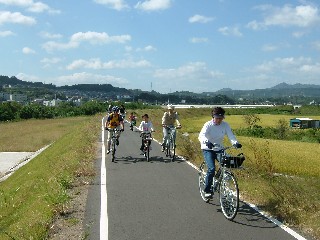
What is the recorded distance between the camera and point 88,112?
107062 mm

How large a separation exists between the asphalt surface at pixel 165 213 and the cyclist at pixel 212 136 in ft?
2.36

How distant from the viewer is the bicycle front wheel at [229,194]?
749 cm

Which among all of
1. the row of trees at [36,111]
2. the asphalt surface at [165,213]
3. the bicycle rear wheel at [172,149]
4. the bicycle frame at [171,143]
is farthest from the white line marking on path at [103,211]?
the row of trees at [36,111]

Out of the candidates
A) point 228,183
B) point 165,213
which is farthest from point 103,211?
point 228,183

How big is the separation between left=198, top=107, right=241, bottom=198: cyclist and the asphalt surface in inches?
28.4

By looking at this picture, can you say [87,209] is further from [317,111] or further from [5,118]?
[317,111]

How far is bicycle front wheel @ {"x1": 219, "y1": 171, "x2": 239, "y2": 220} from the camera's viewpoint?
749 centimetres

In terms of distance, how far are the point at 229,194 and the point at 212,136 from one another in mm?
1376

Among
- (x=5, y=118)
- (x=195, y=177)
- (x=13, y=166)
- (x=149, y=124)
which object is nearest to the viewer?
(x=195, y=177)

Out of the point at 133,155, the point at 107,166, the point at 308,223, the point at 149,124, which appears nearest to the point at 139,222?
the point at 308,223

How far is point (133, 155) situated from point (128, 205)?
28.5ft

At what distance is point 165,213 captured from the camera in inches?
321

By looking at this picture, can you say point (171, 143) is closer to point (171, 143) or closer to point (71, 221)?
point (171, 143)

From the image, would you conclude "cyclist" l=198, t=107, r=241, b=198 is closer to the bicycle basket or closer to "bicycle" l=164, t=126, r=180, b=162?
the bicycle basket
